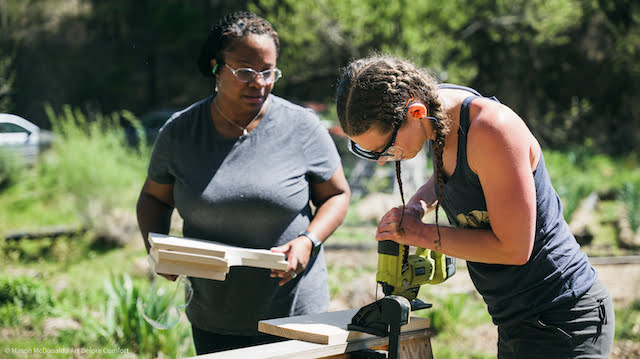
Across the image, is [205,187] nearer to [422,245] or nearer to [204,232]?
[204,232]

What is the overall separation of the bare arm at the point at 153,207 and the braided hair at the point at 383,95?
3.81 feet

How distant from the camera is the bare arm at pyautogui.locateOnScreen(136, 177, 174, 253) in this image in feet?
8.59

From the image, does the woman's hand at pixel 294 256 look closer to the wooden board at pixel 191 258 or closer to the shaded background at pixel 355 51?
the wooden board at pixel 191 258

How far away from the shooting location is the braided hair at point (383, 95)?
65.1 inches

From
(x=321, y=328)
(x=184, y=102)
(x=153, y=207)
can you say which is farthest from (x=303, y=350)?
(x=184, y=102)

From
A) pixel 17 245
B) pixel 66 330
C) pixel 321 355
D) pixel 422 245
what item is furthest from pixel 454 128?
pixel 17 245

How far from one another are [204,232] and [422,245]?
1.03 meters

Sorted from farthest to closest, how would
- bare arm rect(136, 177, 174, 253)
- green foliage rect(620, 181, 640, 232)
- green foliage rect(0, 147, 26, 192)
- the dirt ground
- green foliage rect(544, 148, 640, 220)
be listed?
green foliage rect(544, 148, 640, 220), green foliage rect(0, 147, 26, 192), green foliage rect(620, 181, 640, 232), the dirt ground, bare arm rect(136, 177, 174, 253)

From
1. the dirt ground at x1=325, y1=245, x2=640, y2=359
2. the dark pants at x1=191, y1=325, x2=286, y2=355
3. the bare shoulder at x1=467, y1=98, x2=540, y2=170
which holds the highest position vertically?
the bare shoulder at x1=467, y1=98, x2=540, y2=170

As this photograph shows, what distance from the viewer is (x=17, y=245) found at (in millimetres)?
6996

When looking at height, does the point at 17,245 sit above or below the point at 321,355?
below

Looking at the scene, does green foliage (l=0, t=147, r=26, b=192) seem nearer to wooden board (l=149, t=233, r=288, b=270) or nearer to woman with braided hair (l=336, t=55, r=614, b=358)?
wooden board (l=149, t=233, r=288, b=270)

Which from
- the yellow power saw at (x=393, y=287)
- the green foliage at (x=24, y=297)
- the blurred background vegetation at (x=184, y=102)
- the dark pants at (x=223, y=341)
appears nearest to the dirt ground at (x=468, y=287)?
the blurred background vegetation at (x=184, y=102)

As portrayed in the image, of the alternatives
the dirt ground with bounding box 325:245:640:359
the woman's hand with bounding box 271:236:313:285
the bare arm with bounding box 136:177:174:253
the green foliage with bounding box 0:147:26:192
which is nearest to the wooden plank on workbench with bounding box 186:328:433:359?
the woman's hand with bounding box 271:236:313:285
